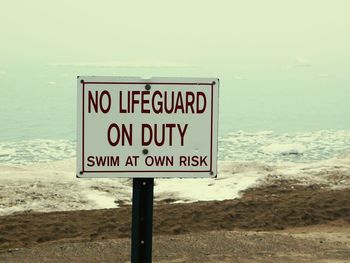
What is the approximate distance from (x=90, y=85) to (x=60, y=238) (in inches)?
323

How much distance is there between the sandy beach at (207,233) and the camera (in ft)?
26.6

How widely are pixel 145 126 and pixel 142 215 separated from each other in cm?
43

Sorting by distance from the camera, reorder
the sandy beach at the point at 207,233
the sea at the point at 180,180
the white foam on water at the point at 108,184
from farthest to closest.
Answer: the sea at the point at 180,180
the white foam on water at the point at 108,184
the sandy beach at the point at 207,233

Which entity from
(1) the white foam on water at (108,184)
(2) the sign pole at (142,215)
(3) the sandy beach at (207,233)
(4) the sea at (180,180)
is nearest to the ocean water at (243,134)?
(4) the sea at (180,180)

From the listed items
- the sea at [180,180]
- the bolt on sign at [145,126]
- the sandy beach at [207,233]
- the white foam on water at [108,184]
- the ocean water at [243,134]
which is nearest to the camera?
the bolt on sign at [145,126]

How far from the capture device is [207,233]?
30.9 feet

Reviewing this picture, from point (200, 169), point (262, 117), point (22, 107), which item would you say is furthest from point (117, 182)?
point (22, 107)

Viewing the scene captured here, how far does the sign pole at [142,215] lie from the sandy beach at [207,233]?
4673mm

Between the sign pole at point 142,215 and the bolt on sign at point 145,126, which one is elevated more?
the bolt on sign at point 145,126

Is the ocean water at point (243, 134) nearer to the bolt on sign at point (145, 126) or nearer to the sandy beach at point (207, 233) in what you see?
the sandy beach at point (207, 233)

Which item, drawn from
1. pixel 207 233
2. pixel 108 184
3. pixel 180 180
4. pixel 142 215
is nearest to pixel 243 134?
pixel 180 180

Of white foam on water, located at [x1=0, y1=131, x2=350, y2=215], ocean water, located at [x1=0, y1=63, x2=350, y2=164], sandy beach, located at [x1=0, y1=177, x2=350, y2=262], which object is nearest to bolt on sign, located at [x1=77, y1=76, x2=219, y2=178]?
sandy beach, located at [x1=0, y1=177, x2=350, y2=262]

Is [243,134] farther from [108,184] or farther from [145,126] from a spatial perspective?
[145,126]

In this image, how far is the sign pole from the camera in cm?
308
